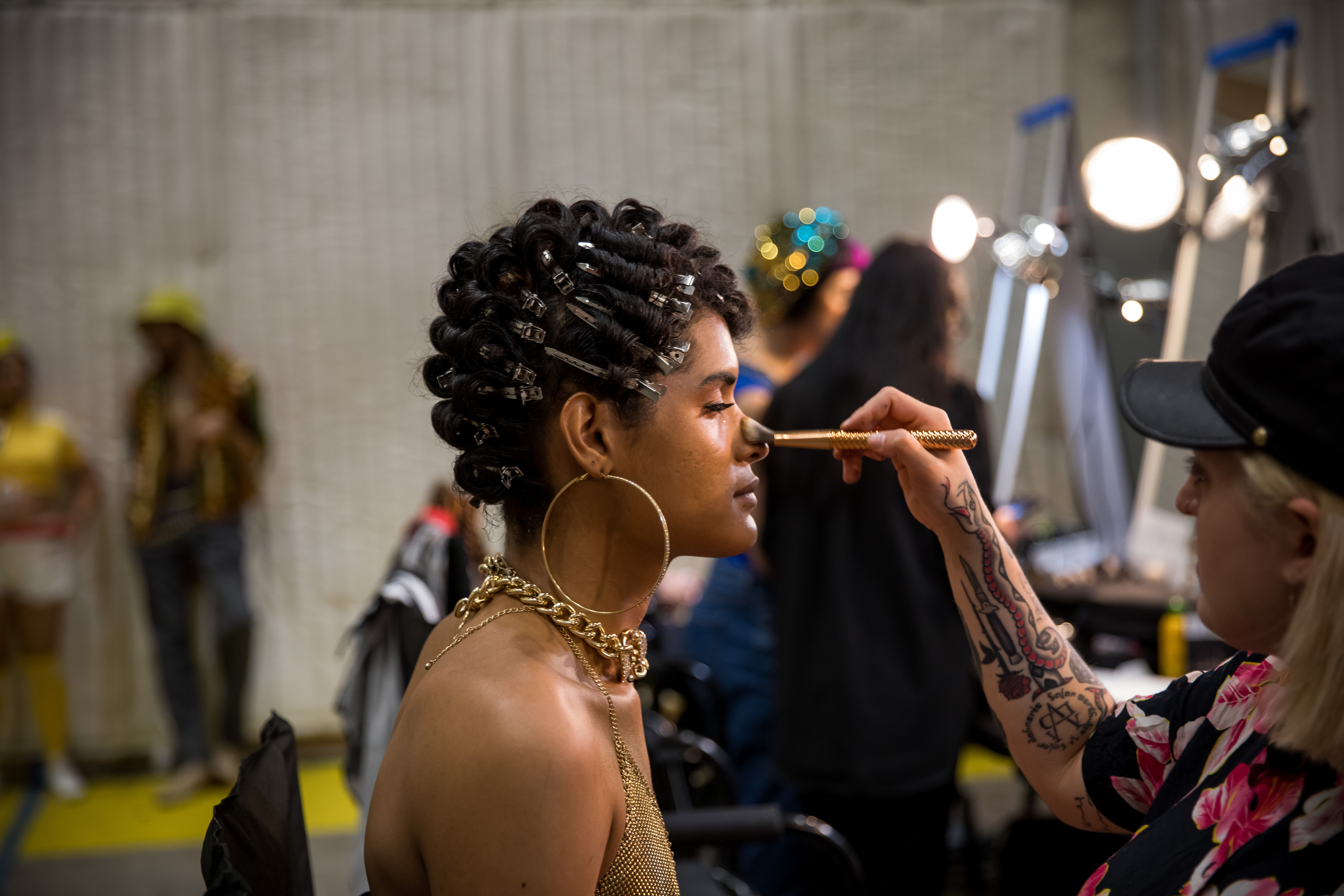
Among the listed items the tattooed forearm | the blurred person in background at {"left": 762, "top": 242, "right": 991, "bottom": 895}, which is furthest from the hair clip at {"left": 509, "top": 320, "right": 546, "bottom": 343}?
the blurred person in background at {"left": 762, "top": 242, "right": 991, "bottom": 895}

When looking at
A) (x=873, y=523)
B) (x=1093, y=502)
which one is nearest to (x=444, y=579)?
(x=873, y=523)

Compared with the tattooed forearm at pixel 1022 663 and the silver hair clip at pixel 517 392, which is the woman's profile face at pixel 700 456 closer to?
the silver hair clip at pixel 517 392

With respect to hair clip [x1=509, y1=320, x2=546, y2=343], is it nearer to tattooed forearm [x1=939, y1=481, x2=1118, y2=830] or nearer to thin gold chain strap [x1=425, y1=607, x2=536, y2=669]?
thin gold chain strap [x1=425, y1=607, x2=536, y2=669]

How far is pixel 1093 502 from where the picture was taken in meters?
3.84

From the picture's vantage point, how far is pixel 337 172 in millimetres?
4473

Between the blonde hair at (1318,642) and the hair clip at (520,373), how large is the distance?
662mm

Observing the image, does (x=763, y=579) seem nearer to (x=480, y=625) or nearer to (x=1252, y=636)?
(x=480, y=625)

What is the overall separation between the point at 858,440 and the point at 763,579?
1.55 metres

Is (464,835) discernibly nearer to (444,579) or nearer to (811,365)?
(444,579)

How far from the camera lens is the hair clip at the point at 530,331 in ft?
3.39

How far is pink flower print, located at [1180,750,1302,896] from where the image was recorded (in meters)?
0.82

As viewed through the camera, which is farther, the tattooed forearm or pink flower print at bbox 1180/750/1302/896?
the tattooed forearm

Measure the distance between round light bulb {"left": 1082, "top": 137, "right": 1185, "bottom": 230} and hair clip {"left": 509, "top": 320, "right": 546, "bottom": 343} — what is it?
253cm

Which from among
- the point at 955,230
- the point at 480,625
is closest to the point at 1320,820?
the point at 480,625
